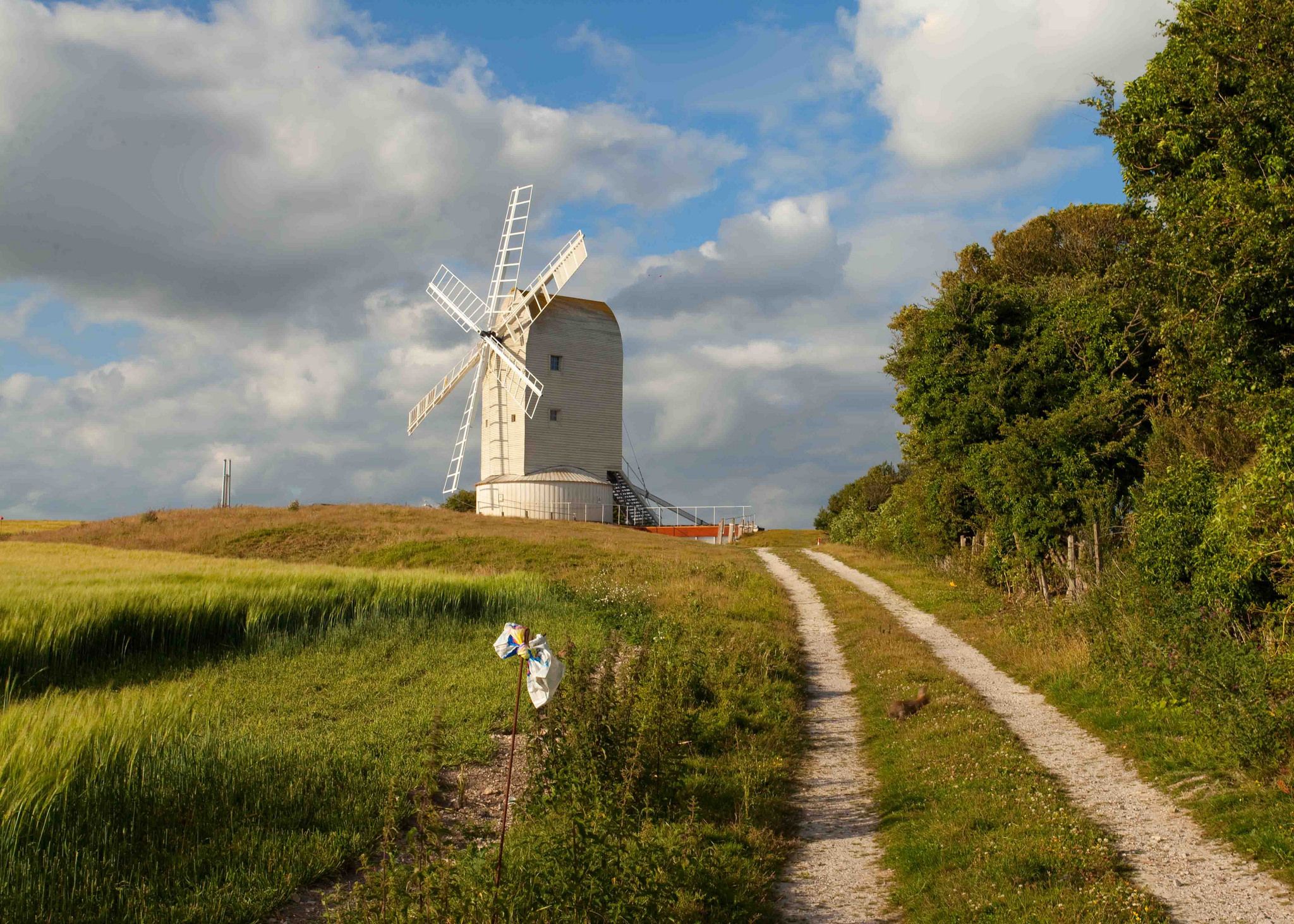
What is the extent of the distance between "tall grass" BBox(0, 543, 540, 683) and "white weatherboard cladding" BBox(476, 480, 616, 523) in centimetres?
2832

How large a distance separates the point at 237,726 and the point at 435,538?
90.2 feet

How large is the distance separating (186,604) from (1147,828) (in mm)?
14495

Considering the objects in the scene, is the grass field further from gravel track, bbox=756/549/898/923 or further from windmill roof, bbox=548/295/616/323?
gravel track, bbox=756/549/898/923

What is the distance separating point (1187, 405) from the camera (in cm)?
1359

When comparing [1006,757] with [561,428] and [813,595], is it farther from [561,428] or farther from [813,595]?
[561,428]

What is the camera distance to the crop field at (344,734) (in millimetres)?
6012

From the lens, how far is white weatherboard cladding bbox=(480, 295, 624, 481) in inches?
2046

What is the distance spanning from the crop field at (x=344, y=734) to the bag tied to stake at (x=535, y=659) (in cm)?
112

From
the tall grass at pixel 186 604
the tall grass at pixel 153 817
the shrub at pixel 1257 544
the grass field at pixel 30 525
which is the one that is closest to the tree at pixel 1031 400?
the shrub at pixel 1257 544

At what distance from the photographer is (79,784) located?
6980 millimetres

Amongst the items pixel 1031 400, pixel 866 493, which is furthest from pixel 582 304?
pixel 1031 400

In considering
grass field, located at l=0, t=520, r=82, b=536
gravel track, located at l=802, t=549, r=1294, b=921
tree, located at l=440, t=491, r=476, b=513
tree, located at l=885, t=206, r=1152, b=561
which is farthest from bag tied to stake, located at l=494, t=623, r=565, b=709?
grass field, located at l=0, t=520, r=82, b=536

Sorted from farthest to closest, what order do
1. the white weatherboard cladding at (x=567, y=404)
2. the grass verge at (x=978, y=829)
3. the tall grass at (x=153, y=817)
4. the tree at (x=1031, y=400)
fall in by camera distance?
the white weatherboard cladding at (x=567, y=404) < the tree at (x=1031, y=400) < the grass verge at (x=978, y=829) < the tall grass at (x=153, y=817)

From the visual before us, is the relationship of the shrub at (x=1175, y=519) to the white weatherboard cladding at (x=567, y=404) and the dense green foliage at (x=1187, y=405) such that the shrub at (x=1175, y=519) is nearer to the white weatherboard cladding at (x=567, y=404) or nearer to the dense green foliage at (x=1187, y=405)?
the dense green foliage at (x=1187, y=405)
